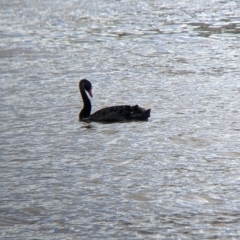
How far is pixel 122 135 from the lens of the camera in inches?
401

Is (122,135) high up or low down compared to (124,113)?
down

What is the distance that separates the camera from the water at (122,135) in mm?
7266

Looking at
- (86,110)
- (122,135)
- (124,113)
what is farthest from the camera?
(86,110)

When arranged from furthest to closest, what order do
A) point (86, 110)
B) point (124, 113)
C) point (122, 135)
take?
point (86, 110) → point (124, 113) → point (122, 135)

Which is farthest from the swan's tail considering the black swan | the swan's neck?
the swan's neck

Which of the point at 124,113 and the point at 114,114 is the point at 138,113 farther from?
the point at 114,114

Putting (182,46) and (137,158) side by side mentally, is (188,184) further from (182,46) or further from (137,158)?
(182,46)

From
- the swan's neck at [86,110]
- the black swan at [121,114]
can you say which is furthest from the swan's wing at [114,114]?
the swan's neck at [86,110]

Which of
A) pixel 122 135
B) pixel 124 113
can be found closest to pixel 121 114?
pixel 124 113

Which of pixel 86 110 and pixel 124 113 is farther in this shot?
pixel 86 110

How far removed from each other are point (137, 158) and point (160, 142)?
70 centimetres

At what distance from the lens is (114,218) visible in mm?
7254

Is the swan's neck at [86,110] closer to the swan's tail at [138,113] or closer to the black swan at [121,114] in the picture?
the black swan at [121,114]

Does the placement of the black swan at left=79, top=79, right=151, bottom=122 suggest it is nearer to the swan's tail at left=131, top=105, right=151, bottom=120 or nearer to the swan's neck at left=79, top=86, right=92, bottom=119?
the swan's tail at left=131, top=105, right=151, bottom=120
